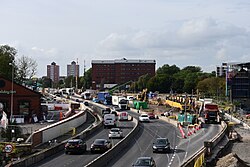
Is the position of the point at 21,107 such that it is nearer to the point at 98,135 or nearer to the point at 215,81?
the point at 98,135

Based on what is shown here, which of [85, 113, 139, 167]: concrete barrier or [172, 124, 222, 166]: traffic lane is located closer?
[85, 113, 139, 167]: concrete barrier

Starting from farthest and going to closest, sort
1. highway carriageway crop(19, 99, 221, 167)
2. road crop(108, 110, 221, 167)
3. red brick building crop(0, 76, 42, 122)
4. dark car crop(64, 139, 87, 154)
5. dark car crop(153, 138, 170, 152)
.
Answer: red brick building crop(0, 76, 42, 122) → dark car crop(153, 138, 170, 152) → dark car crop(64, 139, 87, 154) → road crop(108, 110, 221, 167) → highway carriageway crop(19, 99, 221, 167)

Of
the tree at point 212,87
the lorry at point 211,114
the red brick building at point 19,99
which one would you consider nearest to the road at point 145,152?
the lorry at point 211,114

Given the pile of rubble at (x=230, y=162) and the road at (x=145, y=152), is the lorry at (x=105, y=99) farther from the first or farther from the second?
the pile of rubble at (x=230, y=162)

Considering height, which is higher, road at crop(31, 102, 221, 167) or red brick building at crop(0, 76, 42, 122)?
red brick building at crop(0, 76, 42, 122)

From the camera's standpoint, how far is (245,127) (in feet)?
297

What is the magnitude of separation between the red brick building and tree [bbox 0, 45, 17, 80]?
30541 mm

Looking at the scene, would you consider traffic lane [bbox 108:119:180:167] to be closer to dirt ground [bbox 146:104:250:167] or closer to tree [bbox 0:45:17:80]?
dirt ground [bbox 146:104:250:167]

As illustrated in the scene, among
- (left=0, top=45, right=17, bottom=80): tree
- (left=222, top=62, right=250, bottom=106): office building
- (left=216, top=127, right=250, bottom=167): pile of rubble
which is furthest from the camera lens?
(left=222, top=62, right=250, bottom=106): office building

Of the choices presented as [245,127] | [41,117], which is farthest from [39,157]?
[245,127]

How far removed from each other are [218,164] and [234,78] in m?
100

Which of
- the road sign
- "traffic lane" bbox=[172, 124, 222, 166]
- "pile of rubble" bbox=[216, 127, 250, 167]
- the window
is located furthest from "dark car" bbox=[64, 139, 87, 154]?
the window

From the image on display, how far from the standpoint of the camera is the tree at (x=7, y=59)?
127150 mm

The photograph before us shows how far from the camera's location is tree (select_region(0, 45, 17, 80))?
127150 mm
